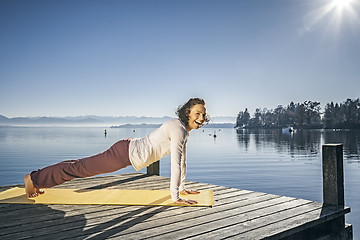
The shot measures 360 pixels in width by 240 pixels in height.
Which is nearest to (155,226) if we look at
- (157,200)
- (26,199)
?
(157,200)

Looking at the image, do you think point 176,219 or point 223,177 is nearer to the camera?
point 176,219

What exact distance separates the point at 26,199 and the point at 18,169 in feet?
49.0

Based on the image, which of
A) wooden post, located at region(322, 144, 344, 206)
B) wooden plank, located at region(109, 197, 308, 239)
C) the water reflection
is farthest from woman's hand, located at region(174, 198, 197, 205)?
the water reflection

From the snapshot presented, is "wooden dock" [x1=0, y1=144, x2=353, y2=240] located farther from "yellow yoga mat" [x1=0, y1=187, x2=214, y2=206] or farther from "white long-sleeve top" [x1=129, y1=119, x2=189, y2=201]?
"white long-sleeve top" [x1=129, y1=119, x2=189, y2=201]

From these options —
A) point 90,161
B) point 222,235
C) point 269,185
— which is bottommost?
point 269,185

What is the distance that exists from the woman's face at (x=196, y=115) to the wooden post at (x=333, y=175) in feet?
5.19

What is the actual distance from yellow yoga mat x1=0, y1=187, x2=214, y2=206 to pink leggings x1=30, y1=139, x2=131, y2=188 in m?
0.27

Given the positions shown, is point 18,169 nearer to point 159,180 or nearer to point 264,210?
point 159,180

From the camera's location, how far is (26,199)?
390 cm

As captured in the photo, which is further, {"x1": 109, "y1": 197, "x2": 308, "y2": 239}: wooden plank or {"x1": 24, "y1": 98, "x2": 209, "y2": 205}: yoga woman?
{"x1": 24, "y1": 98, "x2": 209, "y2": 205}: yoga woman

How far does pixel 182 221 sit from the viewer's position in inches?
120

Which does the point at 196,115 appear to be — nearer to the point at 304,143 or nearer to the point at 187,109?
the point at 187,109

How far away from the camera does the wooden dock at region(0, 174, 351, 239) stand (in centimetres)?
271

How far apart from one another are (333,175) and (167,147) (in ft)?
6.75
